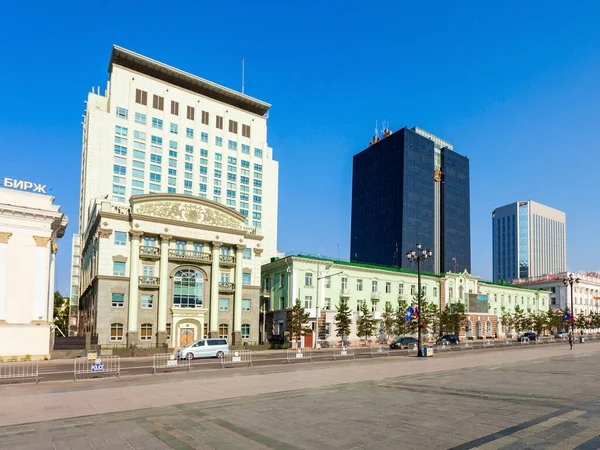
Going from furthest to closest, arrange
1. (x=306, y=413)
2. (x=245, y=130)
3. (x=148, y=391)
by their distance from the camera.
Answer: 1. (x=245, y=130)
2. (x=148, y=391)
3. (x=306, y=413)

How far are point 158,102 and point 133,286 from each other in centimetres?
4758

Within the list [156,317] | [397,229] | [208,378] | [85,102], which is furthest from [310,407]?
[397,229]

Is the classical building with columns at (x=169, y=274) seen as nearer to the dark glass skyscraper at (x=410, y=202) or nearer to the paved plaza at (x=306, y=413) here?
the paved plaza at (x=306, y=413)

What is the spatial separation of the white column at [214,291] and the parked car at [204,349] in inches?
567

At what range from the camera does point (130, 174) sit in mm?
87312

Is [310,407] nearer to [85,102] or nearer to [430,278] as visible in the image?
[430,278]

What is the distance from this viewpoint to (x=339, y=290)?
70.8 m

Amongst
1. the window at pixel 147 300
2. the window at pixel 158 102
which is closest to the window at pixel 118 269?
the window at pixel 147 300

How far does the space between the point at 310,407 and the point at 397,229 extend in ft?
458

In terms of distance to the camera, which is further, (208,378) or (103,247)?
(103,247)

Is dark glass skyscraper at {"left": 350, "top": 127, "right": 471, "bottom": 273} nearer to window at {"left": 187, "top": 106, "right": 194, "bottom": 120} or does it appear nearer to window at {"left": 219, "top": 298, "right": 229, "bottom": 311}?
window at {"left": 187, "top": 106, "right": 194, "bottom": 120}

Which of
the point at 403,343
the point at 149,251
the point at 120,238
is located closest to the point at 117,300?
the point at 149,251

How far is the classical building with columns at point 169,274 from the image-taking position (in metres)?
54.2

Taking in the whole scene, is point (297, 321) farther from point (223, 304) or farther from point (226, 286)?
point (226, 286)
